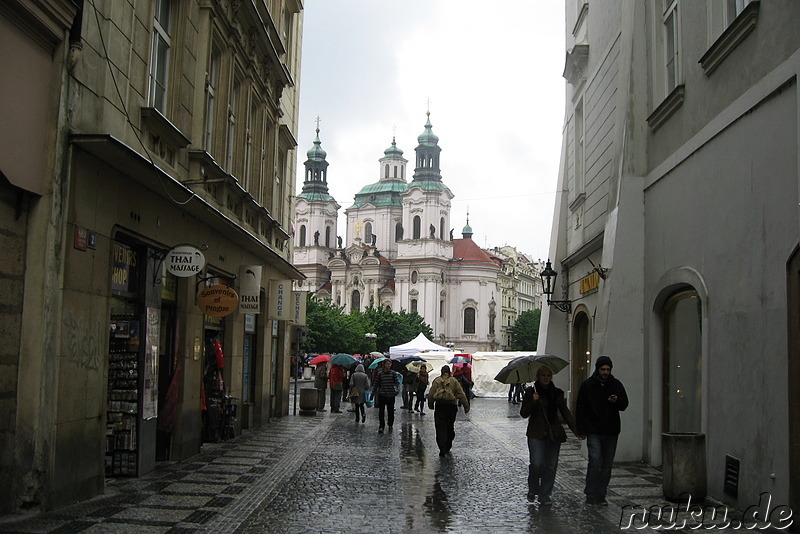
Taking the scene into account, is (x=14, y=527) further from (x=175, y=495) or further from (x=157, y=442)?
(x=157, y=442)

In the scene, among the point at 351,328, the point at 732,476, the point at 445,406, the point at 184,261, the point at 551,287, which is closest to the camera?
the point at 732,476

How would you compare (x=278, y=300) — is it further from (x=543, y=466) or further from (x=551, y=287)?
(x=543, y=466)

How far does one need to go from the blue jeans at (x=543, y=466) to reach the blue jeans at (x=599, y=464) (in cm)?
43

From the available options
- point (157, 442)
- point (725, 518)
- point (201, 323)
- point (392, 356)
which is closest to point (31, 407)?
point (157, 442)

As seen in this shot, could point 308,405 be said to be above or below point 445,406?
below

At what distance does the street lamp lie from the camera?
68.3 ft

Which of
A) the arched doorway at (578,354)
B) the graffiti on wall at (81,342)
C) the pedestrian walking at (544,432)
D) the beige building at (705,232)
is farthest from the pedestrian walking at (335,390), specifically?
the graffiti on wall at (81,342)

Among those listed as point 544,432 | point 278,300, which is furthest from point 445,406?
point 278,300

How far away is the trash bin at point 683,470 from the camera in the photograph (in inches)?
383

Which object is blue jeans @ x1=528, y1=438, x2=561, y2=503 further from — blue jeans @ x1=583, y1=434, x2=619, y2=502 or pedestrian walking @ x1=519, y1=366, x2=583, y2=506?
blue jeans @ x1=583, y1=434, x2=619, y2=502

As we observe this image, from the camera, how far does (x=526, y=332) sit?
11125 cm

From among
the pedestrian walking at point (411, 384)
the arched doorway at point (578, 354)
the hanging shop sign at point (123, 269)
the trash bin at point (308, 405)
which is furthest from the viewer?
the pedestrian walking at point (411, 384)

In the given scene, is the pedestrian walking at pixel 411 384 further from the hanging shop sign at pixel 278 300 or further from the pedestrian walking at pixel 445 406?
→ the pedestrian walking at pixel 445 406

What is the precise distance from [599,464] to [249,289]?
881 cm
